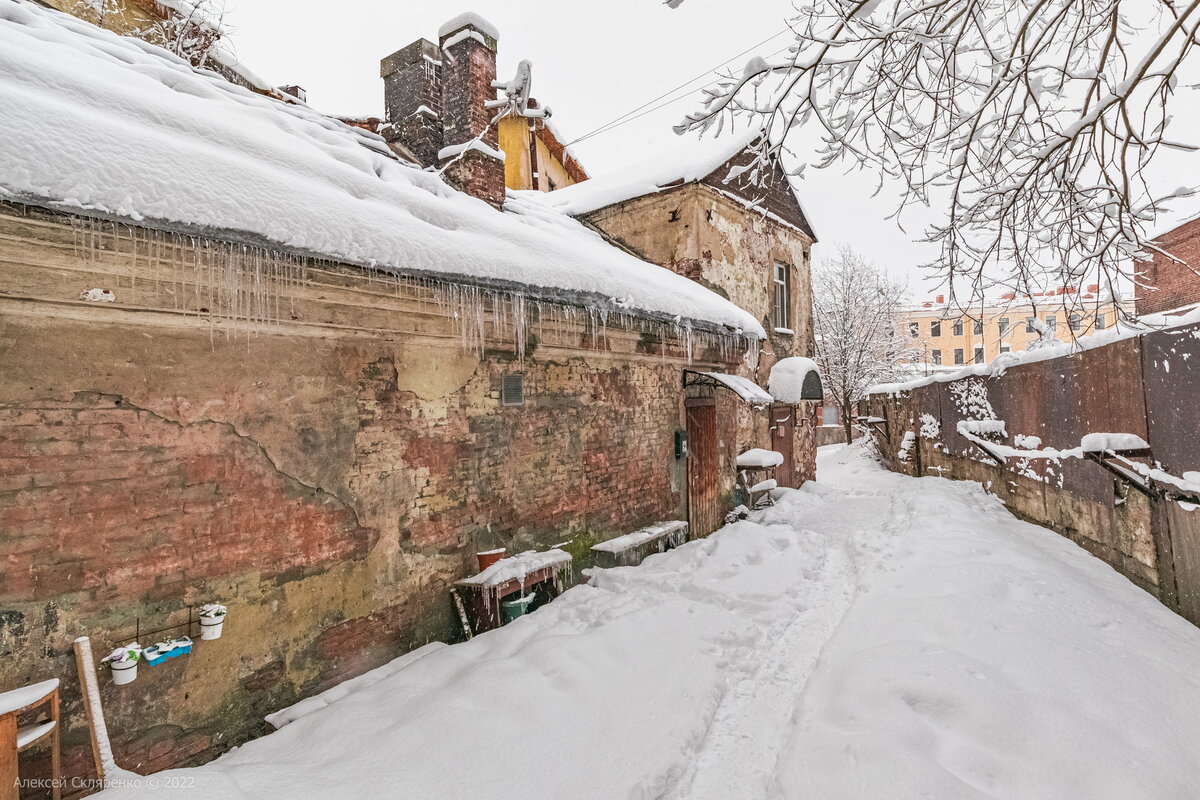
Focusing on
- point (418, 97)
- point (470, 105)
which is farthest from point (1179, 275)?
point (418, 97)

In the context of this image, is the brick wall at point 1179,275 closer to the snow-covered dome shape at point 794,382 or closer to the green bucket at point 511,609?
the snow-covered dome shape at point 794,382

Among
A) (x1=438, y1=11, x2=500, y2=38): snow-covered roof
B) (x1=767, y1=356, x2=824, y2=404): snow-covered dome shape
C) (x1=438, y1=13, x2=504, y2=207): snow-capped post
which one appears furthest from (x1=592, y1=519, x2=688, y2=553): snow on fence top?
(x1=438, y1=11, x2=500, y2=38): snow-covered roof

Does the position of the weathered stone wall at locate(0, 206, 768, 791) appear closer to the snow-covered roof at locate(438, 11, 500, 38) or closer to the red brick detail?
the red brick detail

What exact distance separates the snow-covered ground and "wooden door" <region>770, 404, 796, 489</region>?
6455mm

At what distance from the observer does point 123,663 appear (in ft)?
Answer: 9.34

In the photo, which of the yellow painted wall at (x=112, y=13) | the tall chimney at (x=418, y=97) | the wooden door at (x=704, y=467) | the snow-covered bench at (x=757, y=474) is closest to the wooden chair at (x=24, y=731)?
the tall chimney at (x=418, y=97)

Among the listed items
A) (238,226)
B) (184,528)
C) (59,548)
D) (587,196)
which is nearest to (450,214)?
(238,226)

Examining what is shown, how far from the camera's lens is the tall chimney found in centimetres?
682

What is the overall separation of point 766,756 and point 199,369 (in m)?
4.20

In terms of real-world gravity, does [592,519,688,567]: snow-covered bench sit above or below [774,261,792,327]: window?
below

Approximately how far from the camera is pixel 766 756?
306 cm

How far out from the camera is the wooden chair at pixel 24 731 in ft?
Result: 7.61

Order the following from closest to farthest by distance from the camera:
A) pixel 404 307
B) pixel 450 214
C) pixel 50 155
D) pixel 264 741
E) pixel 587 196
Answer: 1. pixel 50 155
2. pixel 264 741
3. pixel 404 307
4. pixel 450 214
5. pixel 587 196

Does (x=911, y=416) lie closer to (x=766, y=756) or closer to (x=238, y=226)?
(x=766, y=756)
